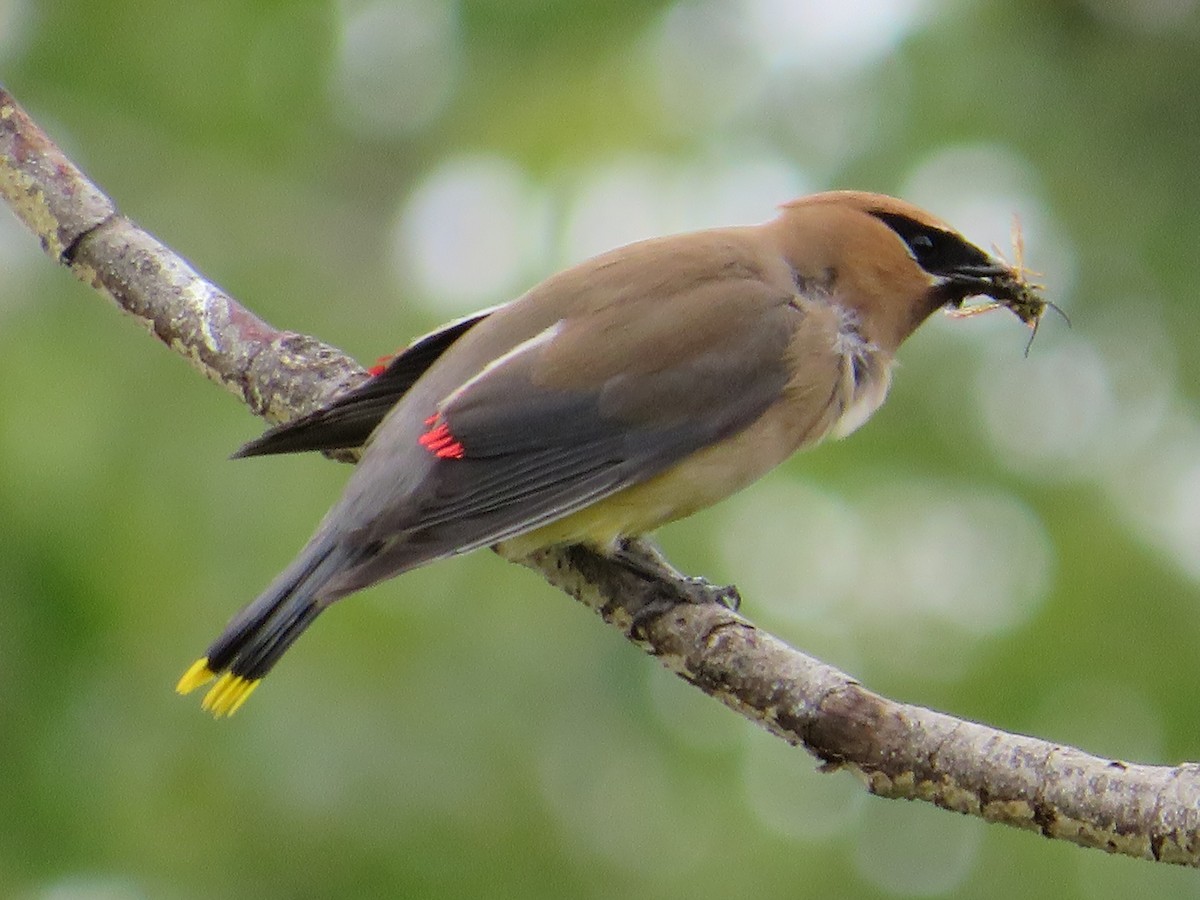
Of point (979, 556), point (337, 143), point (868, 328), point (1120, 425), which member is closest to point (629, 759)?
point (979, 556)

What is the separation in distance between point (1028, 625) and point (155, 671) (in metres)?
2.23

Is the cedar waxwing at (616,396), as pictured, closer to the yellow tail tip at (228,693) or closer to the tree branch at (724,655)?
the yellow tail tip at (228,693)

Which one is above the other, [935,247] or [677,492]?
[935,247]

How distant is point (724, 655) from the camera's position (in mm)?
3301

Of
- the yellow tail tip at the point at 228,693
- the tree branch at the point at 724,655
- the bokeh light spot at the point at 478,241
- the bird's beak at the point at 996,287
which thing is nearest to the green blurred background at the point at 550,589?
the bokeh light spot at the point at 478,241

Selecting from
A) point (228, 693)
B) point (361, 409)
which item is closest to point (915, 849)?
point (361, 409)

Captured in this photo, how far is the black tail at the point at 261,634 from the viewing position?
3.41 m

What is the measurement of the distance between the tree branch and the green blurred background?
0.60 meters

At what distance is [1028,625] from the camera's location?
16.5 feet

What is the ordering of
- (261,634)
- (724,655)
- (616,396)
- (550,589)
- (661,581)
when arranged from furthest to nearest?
1. (550,589)
2. (616,396)
3. (661,581)
4. (261,634)
5. (724,655)

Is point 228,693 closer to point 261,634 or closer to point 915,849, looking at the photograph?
point 261,634

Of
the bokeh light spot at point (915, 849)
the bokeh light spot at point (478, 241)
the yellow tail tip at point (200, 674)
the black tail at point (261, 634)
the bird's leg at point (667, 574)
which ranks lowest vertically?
the yellow tail tip at point (200, 674)

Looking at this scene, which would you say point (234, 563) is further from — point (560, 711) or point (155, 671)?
point (560, 711)

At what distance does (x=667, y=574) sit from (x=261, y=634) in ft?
2.54
